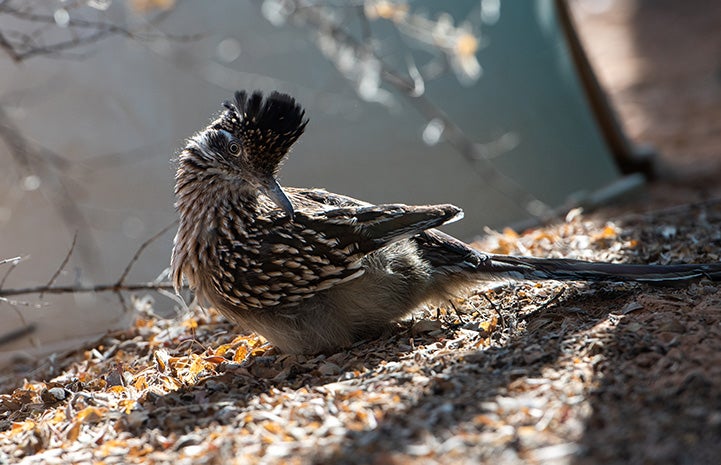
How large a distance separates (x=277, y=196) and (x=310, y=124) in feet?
12.7

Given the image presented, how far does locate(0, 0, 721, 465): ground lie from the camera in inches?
102

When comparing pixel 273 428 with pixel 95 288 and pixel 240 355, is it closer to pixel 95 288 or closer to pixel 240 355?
pixel 240 355

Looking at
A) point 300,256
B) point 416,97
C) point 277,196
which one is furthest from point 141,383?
point 416,97

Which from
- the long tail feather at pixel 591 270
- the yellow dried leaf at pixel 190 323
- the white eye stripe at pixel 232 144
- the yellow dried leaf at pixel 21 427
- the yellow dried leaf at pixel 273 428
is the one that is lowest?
the yellow dried leaf at pixel 273 428

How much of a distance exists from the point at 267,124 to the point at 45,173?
346 cm

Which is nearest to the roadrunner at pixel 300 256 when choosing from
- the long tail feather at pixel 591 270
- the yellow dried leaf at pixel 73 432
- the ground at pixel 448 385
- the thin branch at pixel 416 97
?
the long tail feather at pixel 591 270

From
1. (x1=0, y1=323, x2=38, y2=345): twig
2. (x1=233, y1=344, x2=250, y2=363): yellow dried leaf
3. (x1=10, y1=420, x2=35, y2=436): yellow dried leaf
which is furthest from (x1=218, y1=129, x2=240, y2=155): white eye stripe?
(x1=0, y1=323, x2=38, y2=345): twig

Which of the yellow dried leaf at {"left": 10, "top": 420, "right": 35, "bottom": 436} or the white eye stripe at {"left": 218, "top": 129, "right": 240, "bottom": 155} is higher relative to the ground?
the white eye stripe at {"left": 218, "top": 129, "right": 240, "bottom": 155}

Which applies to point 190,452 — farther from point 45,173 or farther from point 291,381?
point 45,173

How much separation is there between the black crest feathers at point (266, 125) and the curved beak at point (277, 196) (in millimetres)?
102

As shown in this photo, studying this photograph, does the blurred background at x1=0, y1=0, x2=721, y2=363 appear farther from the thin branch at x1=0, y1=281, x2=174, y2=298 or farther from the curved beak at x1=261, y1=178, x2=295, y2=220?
the curved beak at x1=261, y1=178, x2=295, y2=220

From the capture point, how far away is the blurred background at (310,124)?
21.2 feet

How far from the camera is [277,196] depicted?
12.8 ft

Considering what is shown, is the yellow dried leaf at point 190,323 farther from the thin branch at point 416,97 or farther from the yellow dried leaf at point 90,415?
the thin branch at point 416,97
